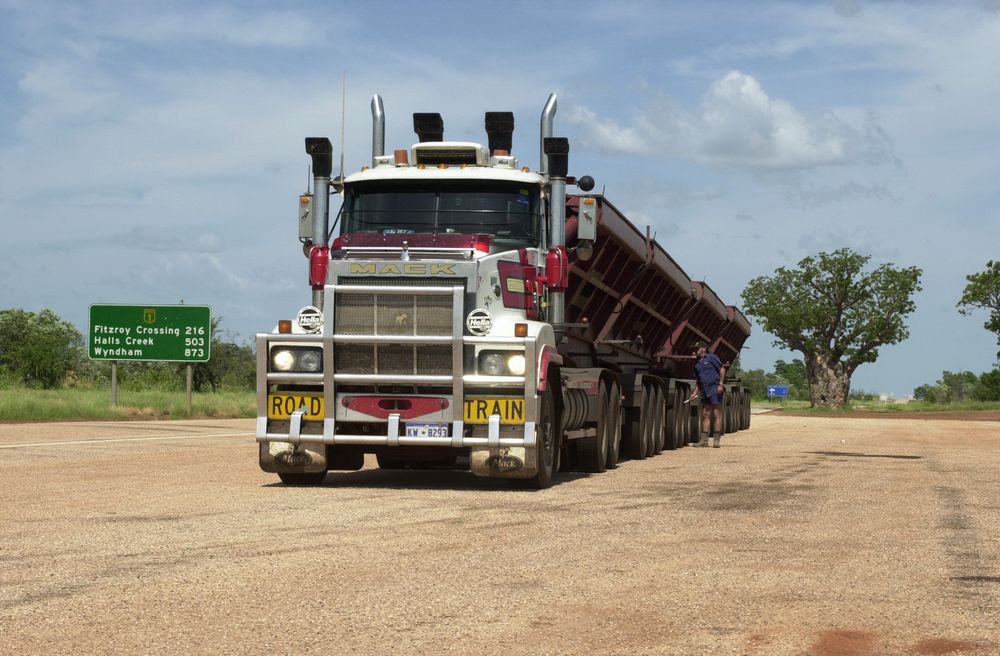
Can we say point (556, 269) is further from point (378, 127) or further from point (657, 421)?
point (657, 421)

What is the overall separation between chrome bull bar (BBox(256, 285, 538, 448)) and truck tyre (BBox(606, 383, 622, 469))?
439 cm

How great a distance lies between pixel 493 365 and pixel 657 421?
29.7 ft

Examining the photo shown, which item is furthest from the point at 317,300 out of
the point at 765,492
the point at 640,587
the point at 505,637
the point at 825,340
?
the point at 825,340

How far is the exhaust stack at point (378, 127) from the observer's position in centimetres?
1658

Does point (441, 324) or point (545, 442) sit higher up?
point (441, 324)

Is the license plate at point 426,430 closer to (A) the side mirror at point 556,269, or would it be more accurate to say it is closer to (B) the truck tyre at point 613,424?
(A) the side mirror at point 556,269

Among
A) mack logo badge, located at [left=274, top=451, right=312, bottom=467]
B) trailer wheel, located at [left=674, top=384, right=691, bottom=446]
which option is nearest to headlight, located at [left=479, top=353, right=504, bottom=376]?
mack logo badge, located at [left=274, top=451, right=312, bottom=467]

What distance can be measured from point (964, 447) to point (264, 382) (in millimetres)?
16399

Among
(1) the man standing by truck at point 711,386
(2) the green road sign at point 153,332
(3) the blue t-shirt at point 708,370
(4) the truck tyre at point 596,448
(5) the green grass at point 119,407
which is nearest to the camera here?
(4) the truck tyre at point 596,448

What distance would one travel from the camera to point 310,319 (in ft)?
43.2

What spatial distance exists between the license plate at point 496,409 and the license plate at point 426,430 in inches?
11.3


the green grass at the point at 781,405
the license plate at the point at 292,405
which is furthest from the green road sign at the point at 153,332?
the green grass at the point at 781,405

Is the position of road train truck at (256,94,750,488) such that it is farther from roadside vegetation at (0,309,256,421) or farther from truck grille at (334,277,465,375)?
roadside vegetation at (0,309,256,421)

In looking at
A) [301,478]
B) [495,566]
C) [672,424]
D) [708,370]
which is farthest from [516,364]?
[708,370]
